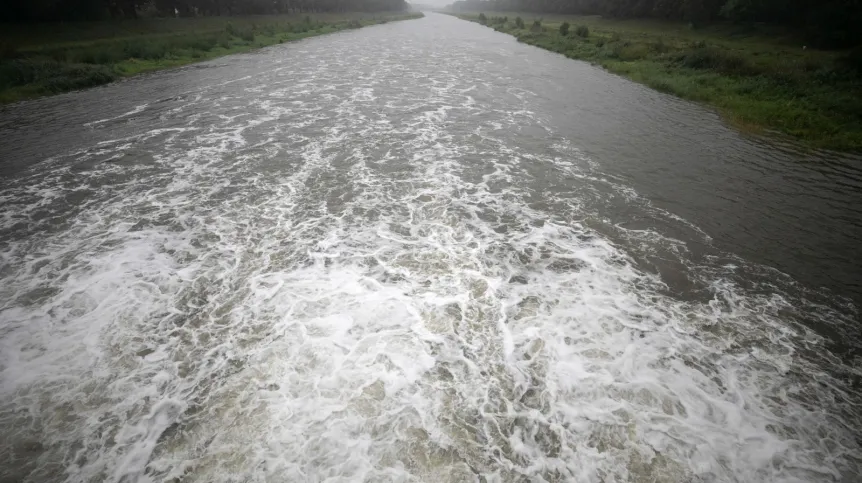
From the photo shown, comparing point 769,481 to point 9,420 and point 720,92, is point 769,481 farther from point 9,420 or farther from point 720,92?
point 720,92

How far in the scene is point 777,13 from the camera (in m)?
38.6

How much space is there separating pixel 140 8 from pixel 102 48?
23.3 meters

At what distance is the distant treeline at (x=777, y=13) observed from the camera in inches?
1133

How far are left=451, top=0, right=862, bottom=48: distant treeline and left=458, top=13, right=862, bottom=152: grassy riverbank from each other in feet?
5.17

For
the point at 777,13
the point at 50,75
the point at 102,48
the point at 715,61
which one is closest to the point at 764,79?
the point at 715,61

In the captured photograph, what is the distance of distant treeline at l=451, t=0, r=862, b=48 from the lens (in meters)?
28.8

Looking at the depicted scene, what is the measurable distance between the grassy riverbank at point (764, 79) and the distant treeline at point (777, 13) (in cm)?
158

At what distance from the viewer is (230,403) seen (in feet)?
Result: 21.7

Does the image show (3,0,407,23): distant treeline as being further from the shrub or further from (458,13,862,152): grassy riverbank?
the shrub

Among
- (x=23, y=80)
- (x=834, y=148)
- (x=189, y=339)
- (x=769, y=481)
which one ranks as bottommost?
(x=769, y=481)

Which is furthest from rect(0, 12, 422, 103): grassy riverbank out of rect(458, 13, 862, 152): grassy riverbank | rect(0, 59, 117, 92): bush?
rect(458, 13, 862, 152): grassy riverbank

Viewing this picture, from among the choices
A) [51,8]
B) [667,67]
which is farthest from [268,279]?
[51,8]

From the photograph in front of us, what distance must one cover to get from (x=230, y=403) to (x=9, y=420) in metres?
3.36

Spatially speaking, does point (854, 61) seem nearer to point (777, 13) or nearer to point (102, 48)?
point (777, 13)
